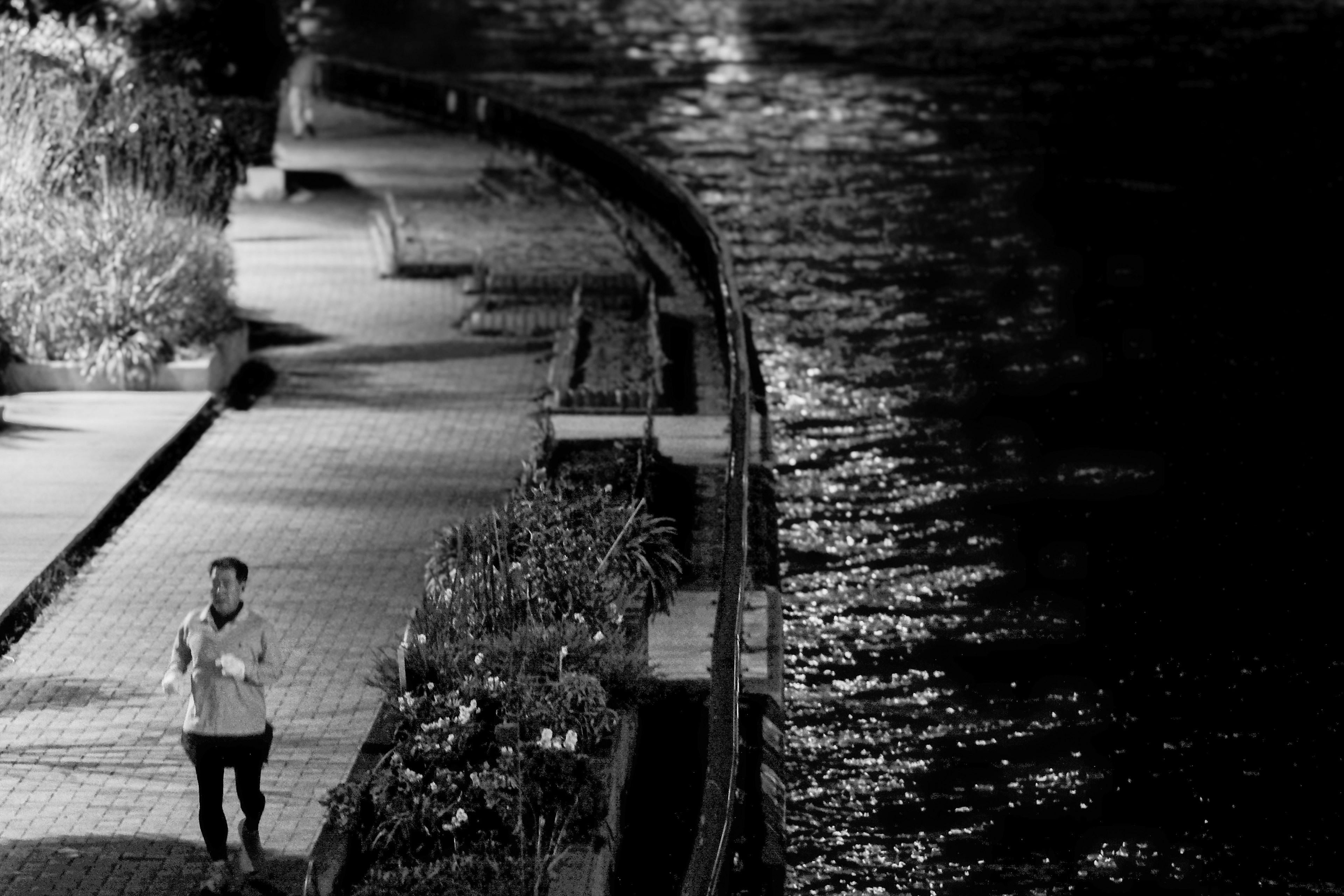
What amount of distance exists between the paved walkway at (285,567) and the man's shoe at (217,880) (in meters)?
0.12

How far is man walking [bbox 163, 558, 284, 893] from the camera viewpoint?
349 inches

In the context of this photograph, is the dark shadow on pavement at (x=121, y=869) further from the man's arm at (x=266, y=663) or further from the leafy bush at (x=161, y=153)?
the leafy bush at (x=161, y=153)

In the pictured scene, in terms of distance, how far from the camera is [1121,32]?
51.8 meters

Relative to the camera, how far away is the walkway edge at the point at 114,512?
1240cm

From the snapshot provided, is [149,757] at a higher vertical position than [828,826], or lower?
higher

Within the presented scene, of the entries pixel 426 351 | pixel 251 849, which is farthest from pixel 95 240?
pixel 251 849

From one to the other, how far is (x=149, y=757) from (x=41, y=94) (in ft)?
36.1

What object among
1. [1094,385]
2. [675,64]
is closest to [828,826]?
[1094,385]

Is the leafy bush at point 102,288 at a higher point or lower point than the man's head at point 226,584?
lower

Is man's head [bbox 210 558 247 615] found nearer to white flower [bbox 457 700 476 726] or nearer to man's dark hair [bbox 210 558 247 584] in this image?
man's dark hair [bbox 210 558 247 584]

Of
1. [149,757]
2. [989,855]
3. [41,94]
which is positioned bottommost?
[989,855]

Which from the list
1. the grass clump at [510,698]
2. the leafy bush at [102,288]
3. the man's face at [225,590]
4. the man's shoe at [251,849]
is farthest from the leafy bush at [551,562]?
the leafy bush at [102,288]

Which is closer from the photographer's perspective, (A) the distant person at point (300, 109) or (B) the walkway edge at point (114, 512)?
(B) the walkway edge at point (114, 512)

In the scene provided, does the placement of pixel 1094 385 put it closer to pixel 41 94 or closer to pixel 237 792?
pixel 41 94
